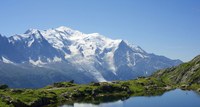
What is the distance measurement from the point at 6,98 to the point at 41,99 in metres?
25.8

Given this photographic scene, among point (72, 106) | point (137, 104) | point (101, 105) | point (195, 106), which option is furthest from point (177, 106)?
point (72, 106)

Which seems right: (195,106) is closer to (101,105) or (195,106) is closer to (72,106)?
(101,105)

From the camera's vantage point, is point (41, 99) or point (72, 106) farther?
point (41, 99)

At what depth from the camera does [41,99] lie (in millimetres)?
196625

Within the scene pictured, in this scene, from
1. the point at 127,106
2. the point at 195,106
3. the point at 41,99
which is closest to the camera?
the point at 195,106

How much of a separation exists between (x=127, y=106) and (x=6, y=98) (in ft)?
189

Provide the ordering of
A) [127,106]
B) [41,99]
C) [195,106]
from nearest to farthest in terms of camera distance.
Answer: [195,106] → [127,106] → [41,99]

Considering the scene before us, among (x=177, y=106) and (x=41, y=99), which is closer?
(x=177, y=106)

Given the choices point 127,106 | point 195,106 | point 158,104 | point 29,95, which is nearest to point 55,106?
point 29,95

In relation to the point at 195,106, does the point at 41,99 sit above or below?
above

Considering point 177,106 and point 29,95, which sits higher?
point 29,95

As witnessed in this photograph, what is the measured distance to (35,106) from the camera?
18512 centimetres

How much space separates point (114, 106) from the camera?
18075 cm

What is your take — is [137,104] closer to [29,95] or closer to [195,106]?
[195,106]
